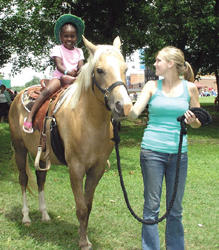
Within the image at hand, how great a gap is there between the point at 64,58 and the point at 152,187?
222 cm

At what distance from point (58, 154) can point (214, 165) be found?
6.42 meters

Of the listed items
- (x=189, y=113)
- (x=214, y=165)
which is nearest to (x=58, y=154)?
(x=189, y=113)

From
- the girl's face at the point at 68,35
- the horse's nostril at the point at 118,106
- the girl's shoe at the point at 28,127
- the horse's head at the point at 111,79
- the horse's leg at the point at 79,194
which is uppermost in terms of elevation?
the girl's face at the point at 68,35

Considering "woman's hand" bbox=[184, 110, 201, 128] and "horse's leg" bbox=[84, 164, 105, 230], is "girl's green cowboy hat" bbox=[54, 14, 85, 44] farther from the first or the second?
"woman's hand" bbox=[184, 110, 201, 128]

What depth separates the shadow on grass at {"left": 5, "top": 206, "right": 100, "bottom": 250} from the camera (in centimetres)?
440

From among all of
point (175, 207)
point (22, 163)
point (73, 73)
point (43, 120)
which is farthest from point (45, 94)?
point (175, 207)

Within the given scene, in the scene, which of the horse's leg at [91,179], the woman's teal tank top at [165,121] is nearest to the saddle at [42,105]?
the horse's leg at [91,179]

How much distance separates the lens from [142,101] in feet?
10.5

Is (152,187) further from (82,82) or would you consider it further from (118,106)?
(82,82)

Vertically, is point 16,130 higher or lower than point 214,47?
lower

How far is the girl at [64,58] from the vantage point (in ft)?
14.6

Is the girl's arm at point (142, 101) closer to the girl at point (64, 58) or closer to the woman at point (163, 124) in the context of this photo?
the woman at point (163, 124)

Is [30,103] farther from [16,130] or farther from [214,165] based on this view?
[214,165]

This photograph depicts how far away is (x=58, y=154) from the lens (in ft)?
14.2
